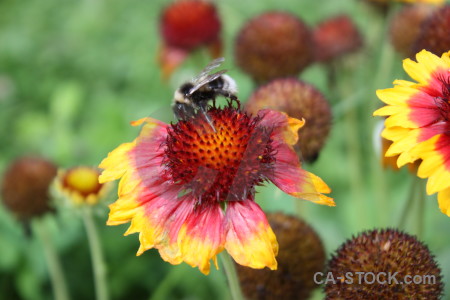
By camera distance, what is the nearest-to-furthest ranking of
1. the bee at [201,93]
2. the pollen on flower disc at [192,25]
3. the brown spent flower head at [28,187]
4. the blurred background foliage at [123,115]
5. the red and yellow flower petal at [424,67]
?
the red and yellow flower petal at [424,67]
the bee at [201,93]
the brown spent flower head at [28,187]
the blurred background foliage at [123,115]
the pollen on flower disc at [192,25]

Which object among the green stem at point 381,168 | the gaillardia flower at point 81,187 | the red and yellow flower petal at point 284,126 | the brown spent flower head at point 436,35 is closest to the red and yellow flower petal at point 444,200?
the red and yellow flower petal at point 284,126

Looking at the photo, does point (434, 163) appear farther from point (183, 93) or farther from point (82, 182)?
point (82, 182)

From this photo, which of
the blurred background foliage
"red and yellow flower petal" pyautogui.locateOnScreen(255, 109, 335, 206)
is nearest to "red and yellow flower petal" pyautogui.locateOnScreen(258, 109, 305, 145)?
"red and yellow flower petal" pyautogui.locateOnScreen(255, 109, 335, 206)

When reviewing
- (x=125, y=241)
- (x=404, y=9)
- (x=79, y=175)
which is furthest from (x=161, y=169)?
(x=404, y=9)

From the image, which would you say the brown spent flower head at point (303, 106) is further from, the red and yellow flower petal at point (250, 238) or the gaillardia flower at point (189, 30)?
the gaillardia flower at point (189, 30)

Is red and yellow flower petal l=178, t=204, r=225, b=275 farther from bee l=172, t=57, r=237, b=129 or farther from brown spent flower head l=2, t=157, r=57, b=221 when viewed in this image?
brown spent flower head l=2, t=157, r=57, b=221

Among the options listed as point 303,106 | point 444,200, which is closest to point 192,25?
point 303,106

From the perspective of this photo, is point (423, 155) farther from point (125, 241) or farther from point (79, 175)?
point (125, 241)
